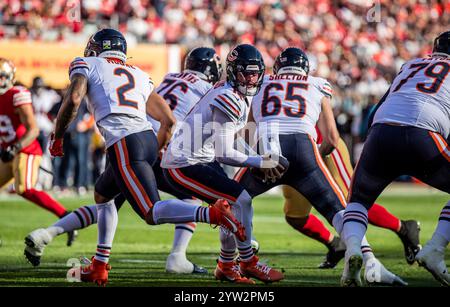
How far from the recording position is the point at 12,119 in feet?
30.5

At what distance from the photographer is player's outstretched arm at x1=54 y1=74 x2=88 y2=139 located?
620 cm

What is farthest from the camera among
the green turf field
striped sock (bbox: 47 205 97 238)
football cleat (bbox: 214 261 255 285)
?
striped sock (bbox: 47 205 97 238)

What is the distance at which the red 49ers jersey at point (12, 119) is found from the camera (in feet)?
29.9

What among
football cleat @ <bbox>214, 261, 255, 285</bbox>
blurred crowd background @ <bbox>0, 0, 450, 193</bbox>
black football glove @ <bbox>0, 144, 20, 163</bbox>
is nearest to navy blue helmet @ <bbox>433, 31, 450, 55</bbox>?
football cleat @ <bbox>214, 261, 255, 285</bbox>

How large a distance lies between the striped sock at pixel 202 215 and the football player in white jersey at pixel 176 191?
1.30 metres

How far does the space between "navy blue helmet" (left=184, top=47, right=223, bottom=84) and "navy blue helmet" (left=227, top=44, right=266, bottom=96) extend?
132 cm

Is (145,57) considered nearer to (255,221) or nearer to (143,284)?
(255,221)

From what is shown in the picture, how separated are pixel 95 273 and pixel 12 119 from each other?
3213mm

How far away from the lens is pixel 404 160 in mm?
6066

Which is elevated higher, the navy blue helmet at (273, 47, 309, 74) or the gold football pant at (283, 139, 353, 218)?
the navy blue helmet at (273, 47, 309, 74)

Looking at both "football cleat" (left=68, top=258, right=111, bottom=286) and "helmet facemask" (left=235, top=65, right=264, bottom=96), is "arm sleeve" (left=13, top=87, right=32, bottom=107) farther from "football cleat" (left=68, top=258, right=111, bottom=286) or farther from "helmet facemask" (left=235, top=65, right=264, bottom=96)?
"helmet facemask" (left=235, top=65, right=264, bottom=96)

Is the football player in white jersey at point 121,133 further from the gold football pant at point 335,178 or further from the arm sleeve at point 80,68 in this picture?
the gold football pant at point 335,178

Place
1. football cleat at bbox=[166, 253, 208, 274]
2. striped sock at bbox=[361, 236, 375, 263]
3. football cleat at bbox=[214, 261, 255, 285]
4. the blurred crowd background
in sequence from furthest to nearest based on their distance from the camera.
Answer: the blurred crowd background → football cleat at bbox=[166, 253, 208, 274] → football cleat at bbox=[214, 261, 255, 285] → striped sock at bbox=[361, 236, 375, 263]

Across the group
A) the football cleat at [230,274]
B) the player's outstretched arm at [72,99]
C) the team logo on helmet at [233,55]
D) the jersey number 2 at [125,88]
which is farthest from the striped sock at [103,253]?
the team logo on helmet at [233,55]
